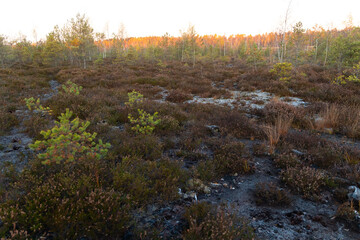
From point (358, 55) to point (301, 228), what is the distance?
75.3 feet

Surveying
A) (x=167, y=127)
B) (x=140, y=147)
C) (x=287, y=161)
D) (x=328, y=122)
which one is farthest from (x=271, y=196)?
(x=328, y=122)

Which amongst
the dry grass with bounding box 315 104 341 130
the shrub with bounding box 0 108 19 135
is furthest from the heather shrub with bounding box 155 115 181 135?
the dry grass with bounding box 315 104 341 130

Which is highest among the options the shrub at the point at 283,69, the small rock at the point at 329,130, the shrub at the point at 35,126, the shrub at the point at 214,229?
the shrub at the point at 283,69

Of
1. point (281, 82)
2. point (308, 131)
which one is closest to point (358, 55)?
point (281, 82)

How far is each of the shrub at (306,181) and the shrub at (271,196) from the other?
0.43m

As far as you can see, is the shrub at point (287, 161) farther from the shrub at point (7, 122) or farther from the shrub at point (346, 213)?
the shrub at point (7, 122)

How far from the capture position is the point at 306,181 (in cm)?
359

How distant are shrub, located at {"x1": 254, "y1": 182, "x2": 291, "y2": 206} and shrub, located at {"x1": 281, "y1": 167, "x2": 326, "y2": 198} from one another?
1.40 feet

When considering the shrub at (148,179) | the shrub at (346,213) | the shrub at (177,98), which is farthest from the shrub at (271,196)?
the shrub at (177,98)

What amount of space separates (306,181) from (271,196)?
924 mm

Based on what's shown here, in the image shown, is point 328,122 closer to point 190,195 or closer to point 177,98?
point 190,195

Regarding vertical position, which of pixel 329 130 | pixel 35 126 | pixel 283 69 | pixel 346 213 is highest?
pixel 283 69

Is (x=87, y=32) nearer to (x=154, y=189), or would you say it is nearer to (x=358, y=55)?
(x=154, y=189)

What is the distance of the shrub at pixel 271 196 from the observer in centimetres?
322
